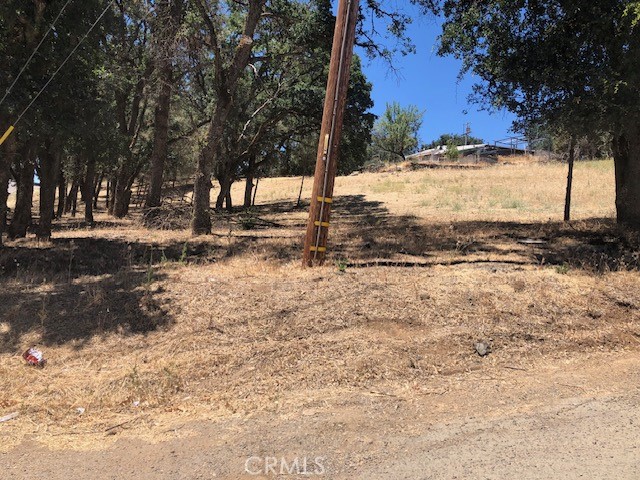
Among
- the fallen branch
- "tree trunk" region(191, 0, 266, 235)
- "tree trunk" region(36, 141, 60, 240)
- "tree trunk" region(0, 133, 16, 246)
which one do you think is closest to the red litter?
the fallen branch

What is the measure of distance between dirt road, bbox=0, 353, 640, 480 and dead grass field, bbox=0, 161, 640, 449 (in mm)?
207

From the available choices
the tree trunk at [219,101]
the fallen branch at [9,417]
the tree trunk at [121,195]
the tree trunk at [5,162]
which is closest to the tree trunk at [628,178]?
the tree trunk at [219,101]

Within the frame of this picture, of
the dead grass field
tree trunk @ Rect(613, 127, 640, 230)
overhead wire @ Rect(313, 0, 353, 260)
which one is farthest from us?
tree trunk @ Rect(613, 127, 640, 230)

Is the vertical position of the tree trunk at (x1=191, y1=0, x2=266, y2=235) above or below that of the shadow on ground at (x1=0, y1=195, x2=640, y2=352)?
above

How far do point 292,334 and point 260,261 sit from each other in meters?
3.19

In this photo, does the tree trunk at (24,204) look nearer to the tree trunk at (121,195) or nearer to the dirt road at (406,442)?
the tree trunk at (121,195)

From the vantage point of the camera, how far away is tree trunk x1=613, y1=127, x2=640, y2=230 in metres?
10.5

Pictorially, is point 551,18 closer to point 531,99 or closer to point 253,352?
point 531,99

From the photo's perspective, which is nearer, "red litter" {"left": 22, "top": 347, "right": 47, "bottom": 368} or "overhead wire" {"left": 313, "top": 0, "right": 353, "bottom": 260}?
"red litter" {"left": 22, "top": 347, "right": 47, "bottom": 368}

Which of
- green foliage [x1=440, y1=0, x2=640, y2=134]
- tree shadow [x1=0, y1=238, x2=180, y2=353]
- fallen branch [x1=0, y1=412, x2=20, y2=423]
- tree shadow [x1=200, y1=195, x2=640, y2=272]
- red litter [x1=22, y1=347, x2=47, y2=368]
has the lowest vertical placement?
fallen branch [x1=0, y1=412, x2=20, y2=423]

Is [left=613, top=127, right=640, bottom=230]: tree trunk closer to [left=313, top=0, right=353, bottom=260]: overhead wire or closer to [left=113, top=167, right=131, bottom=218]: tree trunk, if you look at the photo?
[left=313, top=0, right=353, bottom=260]: overhead wire

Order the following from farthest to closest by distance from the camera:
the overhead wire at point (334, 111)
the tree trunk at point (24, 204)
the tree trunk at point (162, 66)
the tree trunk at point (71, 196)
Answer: the tree trunk at point (71, 196), the tree trunk at point (24, 204), the tree trunk at point (162, 66), the overhead wire at point (334, 111)

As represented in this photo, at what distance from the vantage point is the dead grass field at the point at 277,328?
4418 mm

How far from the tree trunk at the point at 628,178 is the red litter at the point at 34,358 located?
35.6 feet
